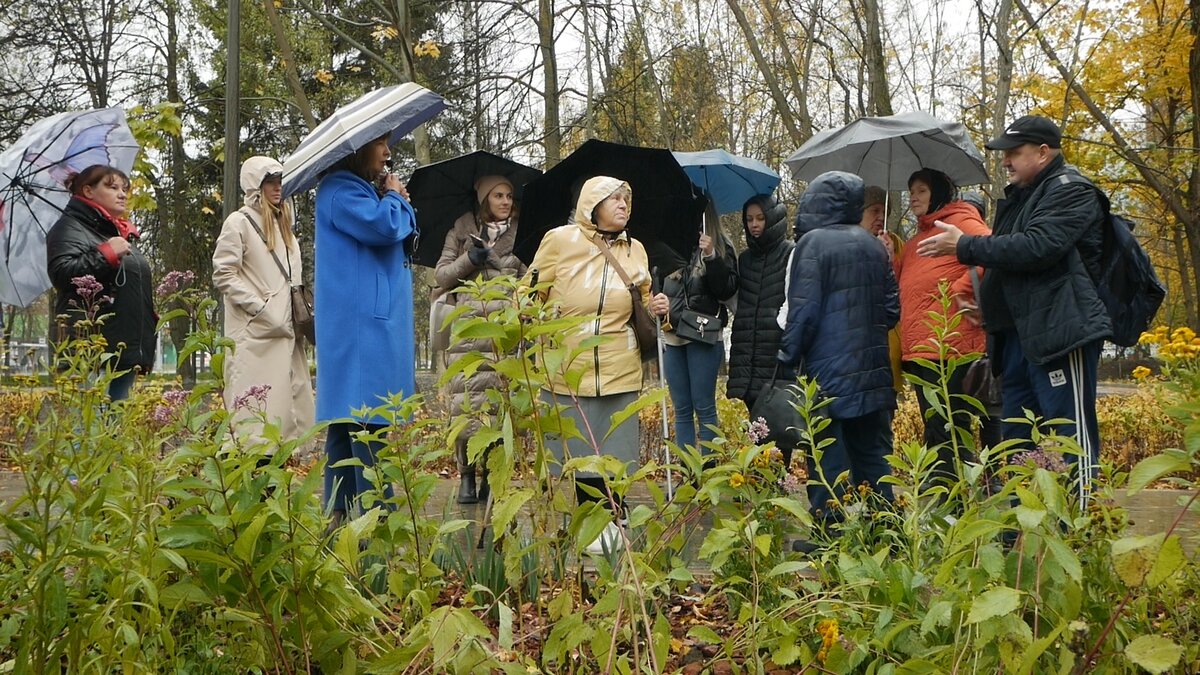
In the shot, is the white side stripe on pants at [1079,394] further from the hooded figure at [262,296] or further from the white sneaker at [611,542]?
the hooded figure at [262,296]

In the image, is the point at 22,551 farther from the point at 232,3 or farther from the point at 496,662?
the point at 232,3

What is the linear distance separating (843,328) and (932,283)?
93 cm

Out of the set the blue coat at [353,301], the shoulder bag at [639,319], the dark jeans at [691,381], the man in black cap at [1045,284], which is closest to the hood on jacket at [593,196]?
the shoulder bag at [639,319]

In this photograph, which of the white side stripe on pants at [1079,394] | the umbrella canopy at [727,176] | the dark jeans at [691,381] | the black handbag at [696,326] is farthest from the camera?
the umbrella canopy at [727,176]

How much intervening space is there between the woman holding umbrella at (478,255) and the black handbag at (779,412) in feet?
5.25

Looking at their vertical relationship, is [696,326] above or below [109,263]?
below

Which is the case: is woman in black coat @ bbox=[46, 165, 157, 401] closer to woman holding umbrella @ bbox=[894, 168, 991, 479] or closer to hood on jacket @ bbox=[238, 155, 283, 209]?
hood on jacket @ bbox=[238, 155, 283, 209]

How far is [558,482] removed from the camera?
229 cm

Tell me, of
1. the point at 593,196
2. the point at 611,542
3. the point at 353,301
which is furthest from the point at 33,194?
the point at 611,542

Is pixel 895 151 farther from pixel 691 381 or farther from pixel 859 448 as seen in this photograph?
pixel 859 448

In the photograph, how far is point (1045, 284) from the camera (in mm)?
4129

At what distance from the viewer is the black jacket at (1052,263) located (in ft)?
13.1

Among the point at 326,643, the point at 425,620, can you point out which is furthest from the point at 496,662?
Result: the point at 326,643

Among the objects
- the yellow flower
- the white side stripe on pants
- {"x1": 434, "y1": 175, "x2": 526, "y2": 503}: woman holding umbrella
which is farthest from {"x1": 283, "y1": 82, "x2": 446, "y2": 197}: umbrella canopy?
the white side stripe on pants
